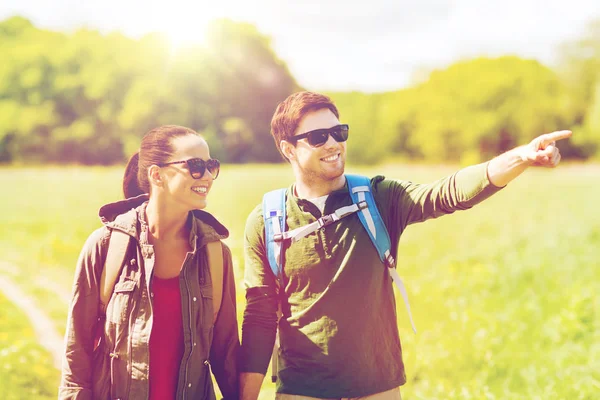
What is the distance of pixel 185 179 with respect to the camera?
3.09m

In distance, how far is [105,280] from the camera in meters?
2.99

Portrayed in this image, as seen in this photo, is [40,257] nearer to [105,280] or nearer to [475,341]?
[475,341]

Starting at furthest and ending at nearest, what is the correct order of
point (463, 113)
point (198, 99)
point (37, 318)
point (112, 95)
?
point (463, 113) < point (198, 99) < point (112, 95) < point (37, 318)

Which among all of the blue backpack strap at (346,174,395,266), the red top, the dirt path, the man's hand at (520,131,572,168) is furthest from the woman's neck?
the dirt path

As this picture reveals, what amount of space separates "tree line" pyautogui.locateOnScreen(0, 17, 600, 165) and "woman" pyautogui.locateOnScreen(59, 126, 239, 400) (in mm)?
5996

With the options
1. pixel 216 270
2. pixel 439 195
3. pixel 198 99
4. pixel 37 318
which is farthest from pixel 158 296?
pixel 198 99

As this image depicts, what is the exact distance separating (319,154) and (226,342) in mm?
1135

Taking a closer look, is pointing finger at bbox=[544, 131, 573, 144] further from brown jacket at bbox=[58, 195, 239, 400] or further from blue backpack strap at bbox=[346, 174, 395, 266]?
brown jacket at bbox=[58, 195, 239, 400]

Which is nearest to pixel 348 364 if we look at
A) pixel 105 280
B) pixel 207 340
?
pixel 207 340

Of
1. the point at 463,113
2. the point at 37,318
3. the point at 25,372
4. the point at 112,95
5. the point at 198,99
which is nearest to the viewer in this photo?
the point at 25,372

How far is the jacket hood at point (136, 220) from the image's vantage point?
10.0 ft

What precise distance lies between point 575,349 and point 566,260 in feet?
15.9

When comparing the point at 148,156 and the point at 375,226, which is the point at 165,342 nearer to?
the point at 148,156

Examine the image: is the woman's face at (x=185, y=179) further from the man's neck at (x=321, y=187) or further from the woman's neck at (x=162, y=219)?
the man's neck at (x=321, y=187)
